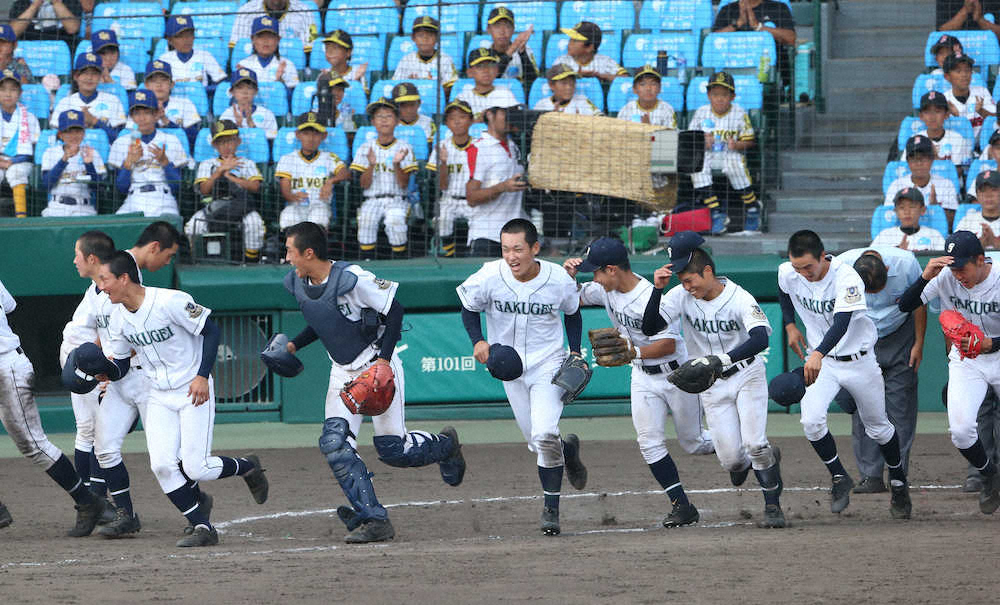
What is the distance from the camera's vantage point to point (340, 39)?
13039mm

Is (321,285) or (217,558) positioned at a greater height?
(321,285)

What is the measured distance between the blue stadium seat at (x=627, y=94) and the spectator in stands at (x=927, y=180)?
222cm

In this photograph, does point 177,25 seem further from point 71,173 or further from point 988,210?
point 988,210

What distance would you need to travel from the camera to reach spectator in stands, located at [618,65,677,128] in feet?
39.7

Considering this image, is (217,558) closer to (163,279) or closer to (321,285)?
(321,285)

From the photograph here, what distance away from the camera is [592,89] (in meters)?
12.6

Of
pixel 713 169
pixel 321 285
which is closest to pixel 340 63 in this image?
pixel 713 169

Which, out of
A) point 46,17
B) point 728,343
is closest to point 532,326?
point 728,343

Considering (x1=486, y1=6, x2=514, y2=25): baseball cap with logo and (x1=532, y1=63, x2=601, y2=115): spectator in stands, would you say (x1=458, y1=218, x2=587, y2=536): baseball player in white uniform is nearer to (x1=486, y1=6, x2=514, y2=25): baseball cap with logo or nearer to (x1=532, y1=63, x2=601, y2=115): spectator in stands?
(x1=532, y1=63, x2=601, y2=115): spectator in stands

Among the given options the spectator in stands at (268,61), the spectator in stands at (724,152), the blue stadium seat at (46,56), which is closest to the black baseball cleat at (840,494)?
the spectator in stands at (724,152)

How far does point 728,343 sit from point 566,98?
5197 millimetres

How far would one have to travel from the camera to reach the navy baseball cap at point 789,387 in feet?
23.9

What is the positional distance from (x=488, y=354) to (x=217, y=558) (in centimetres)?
175

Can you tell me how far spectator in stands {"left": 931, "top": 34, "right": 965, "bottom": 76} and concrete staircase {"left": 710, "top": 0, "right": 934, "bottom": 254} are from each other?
0.91 metres
